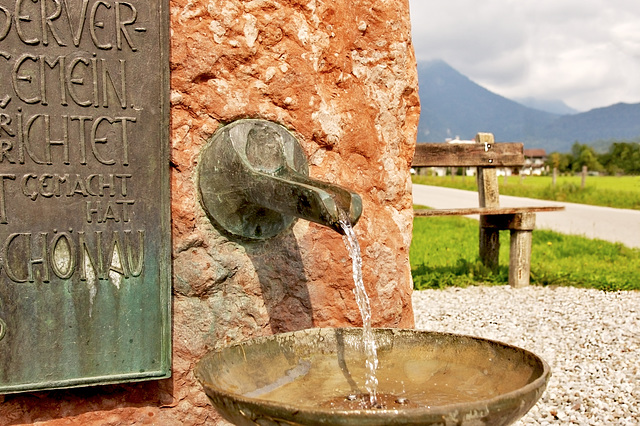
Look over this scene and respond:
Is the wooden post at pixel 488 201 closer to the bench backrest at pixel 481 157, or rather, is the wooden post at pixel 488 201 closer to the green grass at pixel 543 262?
the bench backrest at pixel 481 157

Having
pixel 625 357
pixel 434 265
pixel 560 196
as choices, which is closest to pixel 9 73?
pixel 625 357

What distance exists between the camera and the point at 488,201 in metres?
6.69

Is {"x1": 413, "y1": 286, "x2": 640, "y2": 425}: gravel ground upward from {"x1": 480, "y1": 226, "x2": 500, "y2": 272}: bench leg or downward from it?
downward

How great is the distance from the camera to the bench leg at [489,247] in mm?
6750

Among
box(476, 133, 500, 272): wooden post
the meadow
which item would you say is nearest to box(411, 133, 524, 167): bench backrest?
box(476, 133, 500, 272): wooden post

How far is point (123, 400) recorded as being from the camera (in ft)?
6.80

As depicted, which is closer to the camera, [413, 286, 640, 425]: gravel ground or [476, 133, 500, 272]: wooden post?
[413, 286, 640, 425]: gravel ground

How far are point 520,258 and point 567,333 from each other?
4.84 feet

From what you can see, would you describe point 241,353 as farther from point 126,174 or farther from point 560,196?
point 560,196

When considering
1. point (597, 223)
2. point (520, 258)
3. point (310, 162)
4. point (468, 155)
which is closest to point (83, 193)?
point (310, 162)

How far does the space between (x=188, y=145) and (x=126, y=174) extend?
0.22 meters

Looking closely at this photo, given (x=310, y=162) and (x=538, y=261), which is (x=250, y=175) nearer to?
(x=310, y=162)

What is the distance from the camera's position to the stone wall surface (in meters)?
2.05

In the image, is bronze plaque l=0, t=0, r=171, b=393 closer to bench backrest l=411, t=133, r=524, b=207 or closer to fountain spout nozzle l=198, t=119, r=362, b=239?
fountain spout nozzle l=198, t=119, r=362, b=239
